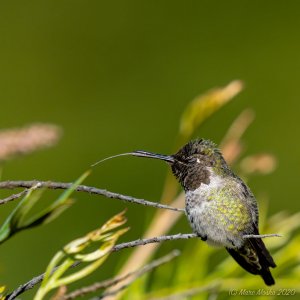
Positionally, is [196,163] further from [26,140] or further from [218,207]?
[26,140]

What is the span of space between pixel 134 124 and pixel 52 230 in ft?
2.03

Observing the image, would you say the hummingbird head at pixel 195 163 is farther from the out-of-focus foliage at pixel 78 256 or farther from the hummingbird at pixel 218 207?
the out-of-focus foliage at pixel 78 256

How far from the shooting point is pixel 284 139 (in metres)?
2.59

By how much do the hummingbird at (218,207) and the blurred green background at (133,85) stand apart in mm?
1161

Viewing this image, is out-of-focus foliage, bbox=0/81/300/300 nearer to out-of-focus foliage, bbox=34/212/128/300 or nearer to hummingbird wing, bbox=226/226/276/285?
hummingbird wing, bbox=226/226/276/285

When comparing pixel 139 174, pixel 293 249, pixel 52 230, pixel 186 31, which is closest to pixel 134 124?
pixel 139 174

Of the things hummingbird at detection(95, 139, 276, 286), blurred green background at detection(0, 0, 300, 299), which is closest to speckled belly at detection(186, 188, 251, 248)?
hummingbird at detection(95, 139, 276, 286)

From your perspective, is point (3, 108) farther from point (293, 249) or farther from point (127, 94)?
point (293, 249)

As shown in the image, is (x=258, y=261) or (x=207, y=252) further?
(x=207, y=252)

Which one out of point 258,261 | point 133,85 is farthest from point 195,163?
point 133,85

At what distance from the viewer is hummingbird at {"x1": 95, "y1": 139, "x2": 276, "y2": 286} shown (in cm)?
83

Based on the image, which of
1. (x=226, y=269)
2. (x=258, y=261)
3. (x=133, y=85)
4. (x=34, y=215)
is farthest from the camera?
(x=133, y=85)

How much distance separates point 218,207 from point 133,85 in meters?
1.93

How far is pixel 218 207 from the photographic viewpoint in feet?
2.90
